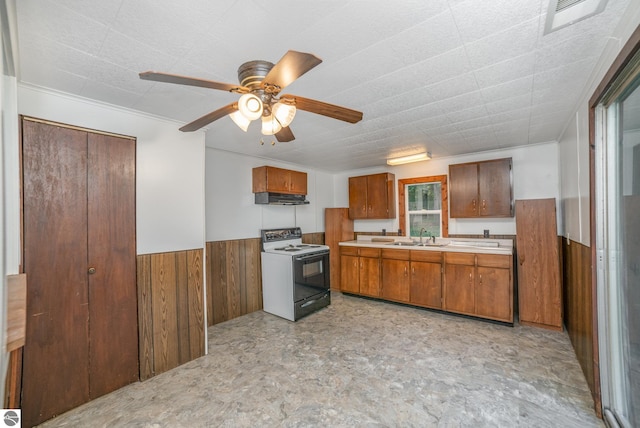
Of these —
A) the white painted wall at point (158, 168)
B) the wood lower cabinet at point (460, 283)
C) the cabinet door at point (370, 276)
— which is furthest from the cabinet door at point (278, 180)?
the wood lower cabinet at point (460, 283)

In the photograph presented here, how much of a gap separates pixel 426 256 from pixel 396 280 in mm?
641

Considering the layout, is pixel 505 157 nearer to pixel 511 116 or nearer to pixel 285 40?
pixel 511 116

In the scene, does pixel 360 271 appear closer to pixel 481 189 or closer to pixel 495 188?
pixel 481 189

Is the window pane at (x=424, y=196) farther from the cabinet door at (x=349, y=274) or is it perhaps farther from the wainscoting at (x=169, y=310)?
the wainscoting at (x=169, y=310)

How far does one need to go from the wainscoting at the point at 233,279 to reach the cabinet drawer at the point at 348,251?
5.24 feet

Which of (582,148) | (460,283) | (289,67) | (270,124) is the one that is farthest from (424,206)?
(289,67)

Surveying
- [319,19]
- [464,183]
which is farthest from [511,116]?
[319,19]

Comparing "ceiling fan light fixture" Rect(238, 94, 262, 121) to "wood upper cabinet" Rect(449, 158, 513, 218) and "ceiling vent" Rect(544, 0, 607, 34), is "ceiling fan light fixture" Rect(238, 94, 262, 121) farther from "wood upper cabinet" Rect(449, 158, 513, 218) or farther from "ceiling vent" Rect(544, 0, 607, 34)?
"wood upper cabinet" Rect(449, 158, 513, 218)

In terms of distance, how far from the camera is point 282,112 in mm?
1509

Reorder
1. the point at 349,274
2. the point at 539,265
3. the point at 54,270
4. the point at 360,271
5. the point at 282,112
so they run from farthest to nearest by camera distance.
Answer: the point at 349,274 < the point at 360,271 < the point at 539,265 < the point at 54,270 < the point at 282,112

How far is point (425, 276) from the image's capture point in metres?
4.05

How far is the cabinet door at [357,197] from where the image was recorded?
5.24 m

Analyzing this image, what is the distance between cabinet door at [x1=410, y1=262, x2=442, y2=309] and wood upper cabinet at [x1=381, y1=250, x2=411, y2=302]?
10cm

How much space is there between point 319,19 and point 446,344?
3288 millimetres
